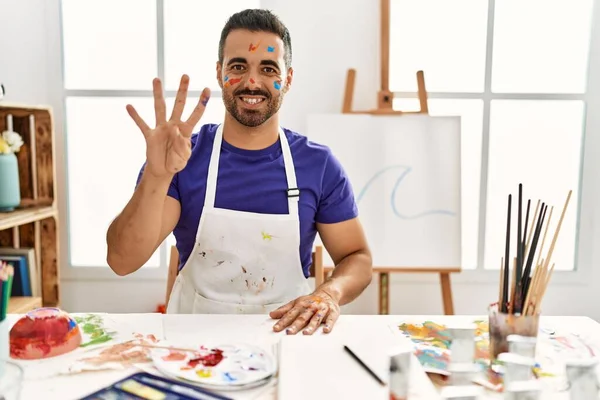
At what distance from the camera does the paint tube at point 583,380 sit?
0.65m

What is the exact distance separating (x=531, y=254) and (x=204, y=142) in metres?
0.94

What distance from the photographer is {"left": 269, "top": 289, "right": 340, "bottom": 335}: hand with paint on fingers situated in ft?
3.34

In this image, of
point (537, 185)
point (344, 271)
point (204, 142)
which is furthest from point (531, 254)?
point (537, 185)

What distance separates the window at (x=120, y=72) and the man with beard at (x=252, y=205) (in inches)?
39.4

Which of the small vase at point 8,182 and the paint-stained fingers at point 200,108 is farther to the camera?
the small vase at point 8,182

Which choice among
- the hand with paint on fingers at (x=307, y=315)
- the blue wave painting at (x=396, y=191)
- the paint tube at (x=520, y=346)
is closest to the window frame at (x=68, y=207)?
the blue wave painting at (x=396, y=191)

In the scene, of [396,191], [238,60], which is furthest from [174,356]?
[396,191]

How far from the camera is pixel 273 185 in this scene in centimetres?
147

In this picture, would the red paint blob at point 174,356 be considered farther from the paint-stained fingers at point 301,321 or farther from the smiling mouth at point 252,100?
the smiling mouth at point 252,100

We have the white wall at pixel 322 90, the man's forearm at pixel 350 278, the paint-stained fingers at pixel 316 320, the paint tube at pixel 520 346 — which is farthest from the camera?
the white wall at pixel 322 90

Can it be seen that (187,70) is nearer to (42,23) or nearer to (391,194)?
(42,23)

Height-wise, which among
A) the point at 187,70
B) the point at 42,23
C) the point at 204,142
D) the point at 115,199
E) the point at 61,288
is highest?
the point at 42,23

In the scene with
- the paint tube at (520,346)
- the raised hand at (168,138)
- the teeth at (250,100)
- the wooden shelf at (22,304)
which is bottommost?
the wooden shelf at (22,304)

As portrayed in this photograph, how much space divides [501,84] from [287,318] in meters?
1.85
